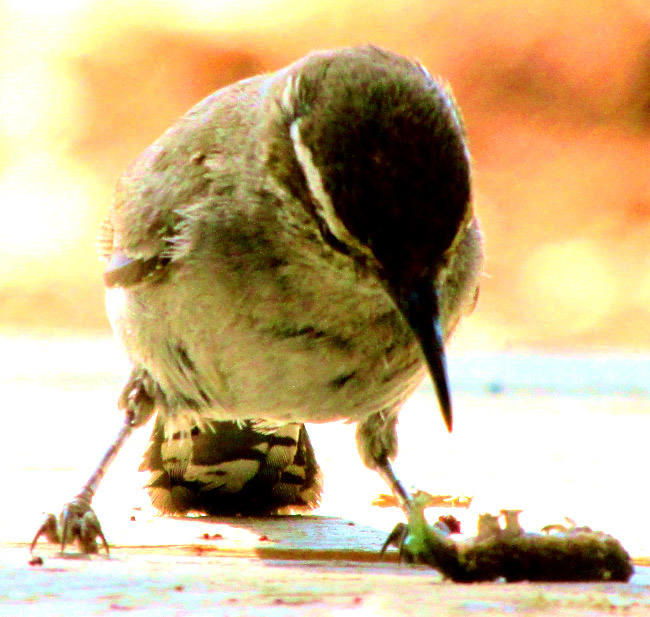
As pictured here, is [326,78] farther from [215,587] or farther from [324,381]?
[215,587]

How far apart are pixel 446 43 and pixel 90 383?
7.21m

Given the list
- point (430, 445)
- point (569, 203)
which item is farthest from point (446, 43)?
point (430, 445)

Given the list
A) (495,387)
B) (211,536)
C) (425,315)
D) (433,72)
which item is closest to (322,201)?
(425,315)

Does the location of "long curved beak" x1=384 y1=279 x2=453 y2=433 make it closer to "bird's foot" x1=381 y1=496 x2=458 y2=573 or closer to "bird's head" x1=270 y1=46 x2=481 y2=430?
"bird's head" x1=270 y1=46 x2=481 y2=430

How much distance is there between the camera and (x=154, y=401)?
503 centimetres

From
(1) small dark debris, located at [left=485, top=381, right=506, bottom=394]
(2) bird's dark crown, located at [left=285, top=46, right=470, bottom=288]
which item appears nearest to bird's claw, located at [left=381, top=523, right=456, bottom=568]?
(2) bird's dark crown, located at [left=285, top=46, right=470, bottom=288]

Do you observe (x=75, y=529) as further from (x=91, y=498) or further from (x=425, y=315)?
(x=425, y=315)

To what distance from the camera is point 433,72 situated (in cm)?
1216

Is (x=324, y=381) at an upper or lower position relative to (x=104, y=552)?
upper

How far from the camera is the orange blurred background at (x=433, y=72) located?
1216 centimetres

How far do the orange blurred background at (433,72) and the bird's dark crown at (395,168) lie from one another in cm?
752

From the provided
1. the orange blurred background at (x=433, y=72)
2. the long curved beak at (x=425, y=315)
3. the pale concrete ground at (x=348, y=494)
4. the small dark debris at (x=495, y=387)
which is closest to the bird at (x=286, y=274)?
the long curved beak at (x=425, y=315)

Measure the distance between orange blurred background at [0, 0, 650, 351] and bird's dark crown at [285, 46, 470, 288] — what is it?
7.52 m

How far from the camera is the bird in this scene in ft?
12.4
